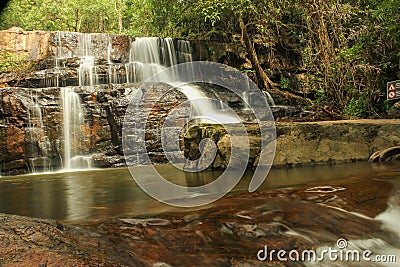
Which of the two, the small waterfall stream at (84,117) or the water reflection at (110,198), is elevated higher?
the small waterfall stream at (84,117)

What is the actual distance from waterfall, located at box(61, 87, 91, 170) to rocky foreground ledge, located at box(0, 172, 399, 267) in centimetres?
714

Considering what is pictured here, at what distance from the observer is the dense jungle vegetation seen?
10.4 metres

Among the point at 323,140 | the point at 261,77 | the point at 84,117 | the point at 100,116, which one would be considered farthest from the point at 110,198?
the point at 261,77

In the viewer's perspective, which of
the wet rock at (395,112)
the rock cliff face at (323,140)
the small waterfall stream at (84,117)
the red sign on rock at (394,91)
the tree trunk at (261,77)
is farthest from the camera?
the tree trunk at (261,77)

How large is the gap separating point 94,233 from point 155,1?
47.3 feet

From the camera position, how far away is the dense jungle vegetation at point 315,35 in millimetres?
10438

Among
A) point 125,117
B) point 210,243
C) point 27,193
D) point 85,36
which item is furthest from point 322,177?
point 85,36

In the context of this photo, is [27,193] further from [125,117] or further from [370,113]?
[370,113]

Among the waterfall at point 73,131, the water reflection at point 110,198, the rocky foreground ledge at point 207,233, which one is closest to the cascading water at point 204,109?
the waterfall at point 73,131
